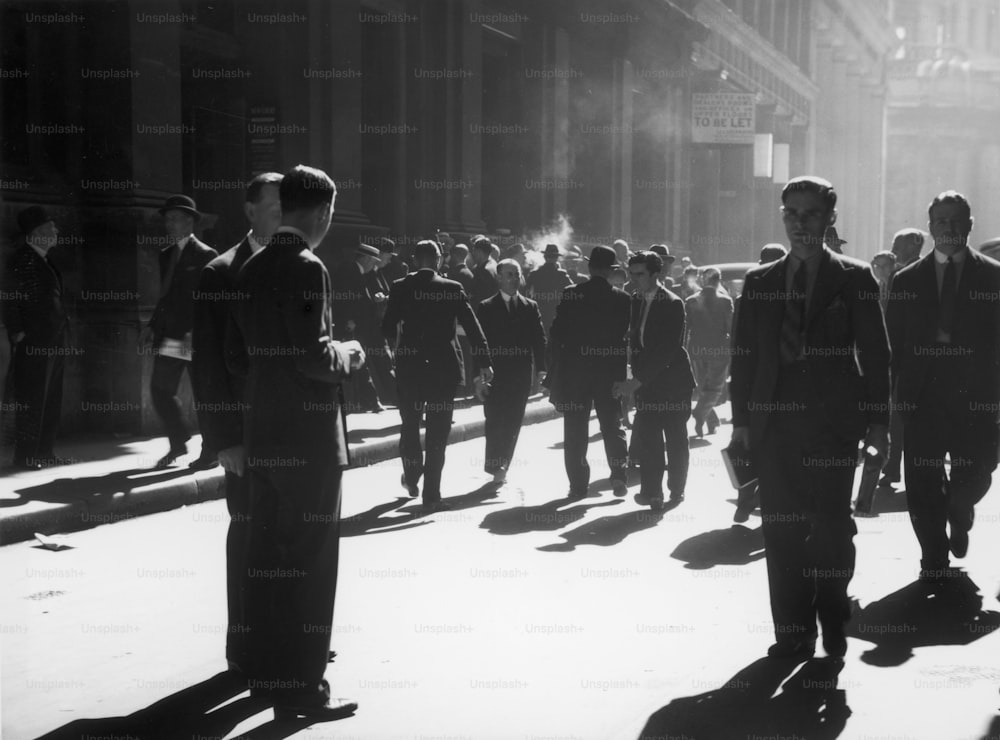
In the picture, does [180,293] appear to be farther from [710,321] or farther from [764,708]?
[764,708]

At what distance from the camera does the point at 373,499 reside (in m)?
10.2

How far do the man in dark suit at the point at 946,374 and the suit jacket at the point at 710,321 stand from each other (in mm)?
7617

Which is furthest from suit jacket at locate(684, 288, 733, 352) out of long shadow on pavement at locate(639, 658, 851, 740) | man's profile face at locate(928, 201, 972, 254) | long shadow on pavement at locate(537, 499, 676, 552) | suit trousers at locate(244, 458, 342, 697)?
suit trousers at locate(244, 458, 342, 697)

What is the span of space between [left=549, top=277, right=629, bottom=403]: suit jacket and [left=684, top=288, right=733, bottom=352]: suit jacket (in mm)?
4534

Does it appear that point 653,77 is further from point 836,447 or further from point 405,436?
point 836,447

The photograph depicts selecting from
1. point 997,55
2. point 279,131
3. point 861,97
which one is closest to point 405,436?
point 279,131

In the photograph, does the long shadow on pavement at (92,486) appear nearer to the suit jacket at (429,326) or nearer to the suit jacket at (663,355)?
the suit jacket at (429,326)

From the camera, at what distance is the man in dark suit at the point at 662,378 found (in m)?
10.0

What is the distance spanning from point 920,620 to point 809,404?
1498mm

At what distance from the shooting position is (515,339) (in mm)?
11258

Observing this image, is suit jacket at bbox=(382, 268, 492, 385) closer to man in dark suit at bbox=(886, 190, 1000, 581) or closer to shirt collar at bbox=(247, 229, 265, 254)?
man in dark suit at bbox=(886, 190, 1000, 581)

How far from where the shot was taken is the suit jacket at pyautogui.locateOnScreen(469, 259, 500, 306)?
54.3 feet

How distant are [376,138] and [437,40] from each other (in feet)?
6.59

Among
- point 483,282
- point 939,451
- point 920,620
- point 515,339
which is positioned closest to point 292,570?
point 920,620
